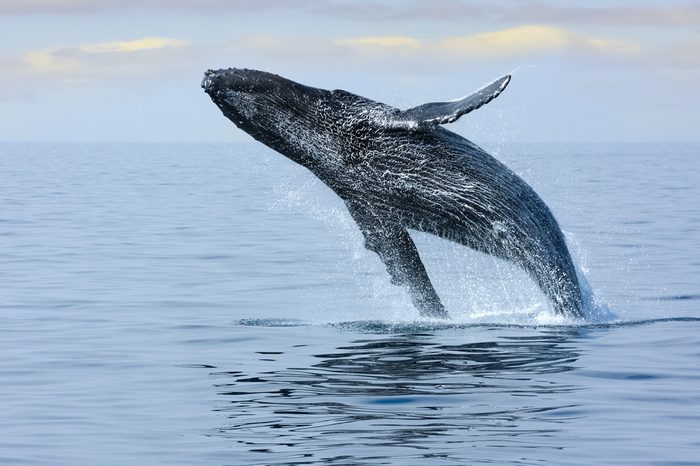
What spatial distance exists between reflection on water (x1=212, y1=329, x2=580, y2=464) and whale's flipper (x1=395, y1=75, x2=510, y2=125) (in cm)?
344

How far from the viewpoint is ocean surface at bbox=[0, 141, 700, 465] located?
12.9 meters

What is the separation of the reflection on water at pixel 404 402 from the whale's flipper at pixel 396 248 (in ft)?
5.19

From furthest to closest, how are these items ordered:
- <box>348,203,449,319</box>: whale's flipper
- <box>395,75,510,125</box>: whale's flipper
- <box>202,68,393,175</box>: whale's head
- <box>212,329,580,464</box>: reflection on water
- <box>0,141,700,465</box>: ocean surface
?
<box>348,203,449,319</box>: whale's flipper < <box>202,68,393,175</box>: whale's head < <box>395,75,510,125</box>: whale's flipper < <box>0,141,700,465</box>: ocean surface < <box>212,329,580,464</box>: reflection on water

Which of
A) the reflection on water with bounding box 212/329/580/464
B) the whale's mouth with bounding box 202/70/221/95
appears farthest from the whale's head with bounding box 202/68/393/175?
the reflection on water with bounding box 212/329/580/464

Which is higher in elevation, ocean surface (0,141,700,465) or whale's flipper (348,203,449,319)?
whale's flipper (348,203,449,319)

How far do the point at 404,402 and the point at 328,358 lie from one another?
10.9 ft

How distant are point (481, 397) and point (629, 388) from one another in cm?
214

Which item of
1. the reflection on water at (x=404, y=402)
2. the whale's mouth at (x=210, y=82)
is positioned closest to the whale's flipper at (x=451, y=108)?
the whale's mouth at (x=210, y=82)

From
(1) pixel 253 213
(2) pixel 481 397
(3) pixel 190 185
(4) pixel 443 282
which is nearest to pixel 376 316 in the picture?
(4) pixel 443 282

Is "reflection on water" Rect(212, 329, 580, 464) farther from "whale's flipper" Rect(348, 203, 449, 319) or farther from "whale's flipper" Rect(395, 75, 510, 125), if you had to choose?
"whale's flipper" Rect(395, 75, 510, 125)

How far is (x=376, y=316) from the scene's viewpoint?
22.3 metres

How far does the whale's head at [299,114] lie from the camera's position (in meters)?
19.4

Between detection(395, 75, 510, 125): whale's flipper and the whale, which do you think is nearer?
detection(395, 75, 510, 125): whale's flipper

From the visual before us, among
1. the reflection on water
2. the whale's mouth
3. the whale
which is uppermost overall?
the whale's mouth
